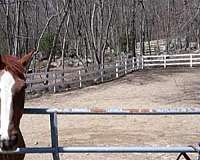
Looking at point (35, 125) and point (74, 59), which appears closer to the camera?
point (35, 125)

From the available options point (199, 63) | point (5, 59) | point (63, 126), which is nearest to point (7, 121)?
point (5, 59)

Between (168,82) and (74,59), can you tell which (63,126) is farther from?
(74,59)

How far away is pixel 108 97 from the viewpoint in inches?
746

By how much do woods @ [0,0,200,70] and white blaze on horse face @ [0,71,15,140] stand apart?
9235mm

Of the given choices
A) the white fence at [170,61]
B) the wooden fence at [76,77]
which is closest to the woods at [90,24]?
the wooden fence at [76,77]

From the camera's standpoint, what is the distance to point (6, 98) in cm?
309

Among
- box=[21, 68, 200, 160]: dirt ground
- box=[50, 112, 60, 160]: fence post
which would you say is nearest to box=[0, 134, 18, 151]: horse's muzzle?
box=[50, 112, 60, 160]: fence post

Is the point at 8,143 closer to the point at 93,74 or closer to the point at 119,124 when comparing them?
the point at 119,124

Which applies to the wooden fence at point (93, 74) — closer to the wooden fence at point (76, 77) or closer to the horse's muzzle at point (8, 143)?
the wooden fence at point (76, 77)

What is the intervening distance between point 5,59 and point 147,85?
20705mm

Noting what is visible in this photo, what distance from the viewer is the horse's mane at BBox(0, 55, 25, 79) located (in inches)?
128

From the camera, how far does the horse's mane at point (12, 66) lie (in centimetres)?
324

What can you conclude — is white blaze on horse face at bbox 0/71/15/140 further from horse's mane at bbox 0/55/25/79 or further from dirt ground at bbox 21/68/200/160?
dirt ground at bbox 21/68/200/160

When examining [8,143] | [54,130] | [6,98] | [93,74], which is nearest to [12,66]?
[6,98]
